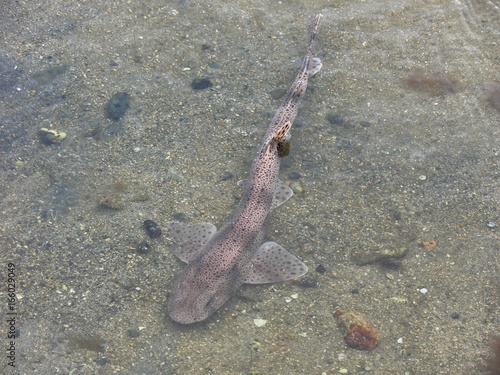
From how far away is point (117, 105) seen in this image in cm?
746

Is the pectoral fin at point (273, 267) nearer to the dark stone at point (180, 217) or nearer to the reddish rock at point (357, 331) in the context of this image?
the reddish rock at point (357, 331)

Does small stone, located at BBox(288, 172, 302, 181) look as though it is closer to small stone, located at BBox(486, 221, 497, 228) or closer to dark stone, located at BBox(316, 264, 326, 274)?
dark stone, located at BBox(316, 264, 326, 274)

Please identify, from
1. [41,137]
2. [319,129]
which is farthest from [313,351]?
[41,137]

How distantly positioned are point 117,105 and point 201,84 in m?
1.24

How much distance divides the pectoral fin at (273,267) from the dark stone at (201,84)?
9.34ft

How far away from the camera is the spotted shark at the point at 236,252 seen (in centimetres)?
549

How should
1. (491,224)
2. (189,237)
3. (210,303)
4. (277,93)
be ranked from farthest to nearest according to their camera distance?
(277,93)
(491,224)
(189,237)
(210,303)

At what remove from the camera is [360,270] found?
6.00 metres

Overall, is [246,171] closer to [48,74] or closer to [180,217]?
[180,217]

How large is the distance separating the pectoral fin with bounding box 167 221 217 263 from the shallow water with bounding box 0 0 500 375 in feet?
0.44

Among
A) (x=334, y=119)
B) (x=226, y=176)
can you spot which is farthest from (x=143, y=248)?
(x=334, y=119)

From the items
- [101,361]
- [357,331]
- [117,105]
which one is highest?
[117,105]

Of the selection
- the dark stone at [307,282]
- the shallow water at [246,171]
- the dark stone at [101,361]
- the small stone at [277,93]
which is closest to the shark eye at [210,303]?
the shallow water at [246,171]

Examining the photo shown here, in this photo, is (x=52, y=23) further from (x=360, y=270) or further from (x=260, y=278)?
(x=360, y=270)
